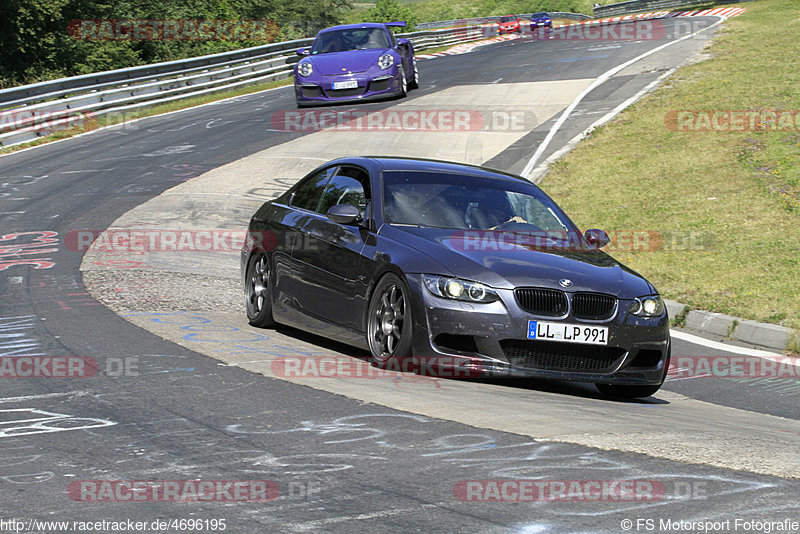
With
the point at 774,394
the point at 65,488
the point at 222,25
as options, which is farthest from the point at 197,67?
the point at 65,488

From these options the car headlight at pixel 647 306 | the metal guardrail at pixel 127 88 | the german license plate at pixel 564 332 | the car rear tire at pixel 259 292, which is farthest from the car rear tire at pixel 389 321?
the metal guardrail at pixel 127 88

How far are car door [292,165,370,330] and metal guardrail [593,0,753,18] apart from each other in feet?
175

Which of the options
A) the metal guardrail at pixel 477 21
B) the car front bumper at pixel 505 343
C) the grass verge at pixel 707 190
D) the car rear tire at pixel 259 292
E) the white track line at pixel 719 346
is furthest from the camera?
the metal guardrail at pixel 477 21

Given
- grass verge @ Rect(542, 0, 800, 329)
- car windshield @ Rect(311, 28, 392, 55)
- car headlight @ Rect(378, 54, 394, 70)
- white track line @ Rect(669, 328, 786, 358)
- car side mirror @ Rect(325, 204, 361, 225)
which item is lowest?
white track line @ Rect(669, 328, 786, 358)

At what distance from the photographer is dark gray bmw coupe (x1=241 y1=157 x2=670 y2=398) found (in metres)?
6.97

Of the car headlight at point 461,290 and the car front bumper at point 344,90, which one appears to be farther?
the car front bumper at point 344,90

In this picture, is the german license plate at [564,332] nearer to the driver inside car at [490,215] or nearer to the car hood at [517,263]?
the car hood at [517,263]

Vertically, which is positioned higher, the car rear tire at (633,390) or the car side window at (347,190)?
the car side window at (347,190)

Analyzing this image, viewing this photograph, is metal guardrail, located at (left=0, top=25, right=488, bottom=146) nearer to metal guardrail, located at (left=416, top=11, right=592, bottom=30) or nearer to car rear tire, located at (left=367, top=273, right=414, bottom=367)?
car rear tire, located at (left=367, top=273, right=414, bottom=367)

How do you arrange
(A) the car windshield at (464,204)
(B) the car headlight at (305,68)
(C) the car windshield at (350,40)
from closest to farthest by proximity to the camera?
(A) the car windshield at (464,204) < (B) the car headlight at (305,68) < (C) the car windshield at (350,40)

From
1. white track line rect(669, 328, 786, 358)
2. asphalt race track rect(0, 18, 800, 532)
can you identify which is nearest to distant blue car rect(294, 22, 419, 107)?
asphalt race track rect(0, 18, 800, 532)

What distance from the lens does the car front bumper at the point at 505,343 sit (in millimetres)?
6918

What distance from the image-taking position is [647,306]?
737 centimetres

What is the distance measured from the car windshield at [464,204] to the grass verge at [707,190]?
308 centimetres
